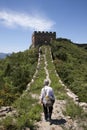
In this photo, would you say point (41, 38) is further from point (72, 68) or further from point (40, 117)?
point (40, 117)

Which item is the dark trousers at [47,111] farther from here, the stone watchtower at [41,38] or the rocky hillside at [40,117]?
the stone watchtower at [41,38]

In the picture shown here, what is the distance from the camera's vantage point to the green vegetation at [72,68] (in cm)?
2663

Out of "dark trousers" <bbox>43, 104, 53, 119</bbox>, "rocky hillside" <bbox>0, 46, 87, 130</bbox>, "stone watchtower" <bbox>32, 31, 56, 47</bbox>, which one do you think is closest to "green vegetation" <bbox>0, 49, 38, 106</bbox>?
"rocky hillside" <bbox>0, 46, 87, 130</bbox>

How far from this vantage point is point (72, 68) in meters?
40.9

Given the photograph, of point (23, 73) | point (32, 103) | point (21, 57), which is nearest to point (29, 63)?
point (21, 57)

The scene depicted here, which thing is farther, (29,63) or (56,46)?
(56,46)

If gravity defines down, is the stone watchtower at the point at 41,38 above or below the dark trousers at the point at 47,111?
above

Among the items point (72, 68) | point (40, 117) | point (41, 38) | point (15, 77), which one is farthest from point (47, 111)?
point (41, 38)

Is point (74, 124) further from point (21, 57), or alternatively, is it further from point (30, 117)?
point (21, 57)

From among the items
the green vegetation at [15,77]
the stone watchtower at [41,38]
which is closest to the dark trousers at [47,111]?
the green vegetation at [15,77]

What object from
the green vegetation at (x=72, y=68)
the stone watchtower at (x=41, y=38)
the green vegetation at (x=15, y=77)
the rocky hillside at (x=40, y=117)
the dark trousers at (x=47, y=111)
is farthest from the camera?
the stone watchtower at (x=41, y=38)

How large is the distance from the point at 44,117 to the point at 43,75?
1702 centimetres

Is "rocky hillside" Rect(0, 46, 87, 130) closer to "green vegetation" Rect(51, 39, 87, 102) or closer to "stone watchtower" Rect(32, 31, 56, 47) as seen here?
"green vegetation" Rect(51, 39, 87, 102)

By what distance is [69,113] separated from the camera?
48.4 feet
